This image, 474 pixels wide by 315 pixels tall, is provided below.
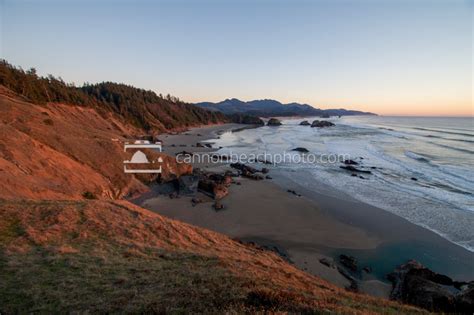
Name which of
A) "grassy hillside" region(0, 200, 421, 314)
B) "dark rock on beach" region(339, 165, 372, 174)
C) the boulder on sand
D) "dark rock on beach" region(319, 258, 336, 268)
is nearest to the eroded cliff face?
"grassy hillside" region(0, 200, 421, 314)

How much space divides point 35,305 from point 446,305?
12.7 meters

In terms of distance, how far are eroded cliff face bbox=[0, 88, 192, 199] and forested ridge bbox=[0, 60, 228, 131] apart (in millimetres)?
22701

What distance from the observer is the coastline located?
13859 millimetres

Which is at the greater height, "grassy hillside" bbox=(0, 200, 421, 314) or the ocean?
"grassy hillside" bbox=(0, 200, 421, 314)

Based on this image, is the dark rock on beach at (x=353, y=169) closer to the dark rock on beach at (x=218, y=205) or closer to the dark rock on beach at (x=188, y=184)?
the dark rock on beach at (x=188, y=184)

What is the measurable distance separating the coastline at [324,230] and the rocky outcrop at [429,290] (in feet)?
2.58

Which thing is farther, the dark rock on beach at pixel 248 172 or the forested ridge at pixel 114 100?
the forested ridge at pixel 114 100

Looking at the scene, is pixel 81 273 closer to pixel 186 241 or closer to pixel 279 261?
pixel 186 241

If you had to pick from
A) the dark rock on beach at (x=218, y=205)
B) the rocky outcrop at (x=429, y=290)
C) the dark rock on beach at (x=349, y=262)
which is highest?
the dark rock on beach at (x=218, y=205)

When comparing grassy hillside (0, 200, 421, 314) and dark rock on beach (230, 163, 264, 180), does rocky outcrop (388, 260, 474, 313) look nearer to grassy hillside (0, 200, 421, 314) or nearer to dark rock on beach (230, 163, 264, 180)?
grassy hillside (0, 200, 421, 314)

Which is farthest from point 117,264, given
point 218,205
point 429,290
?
point 218,205

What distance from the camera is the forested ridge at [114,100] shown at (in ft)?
154
